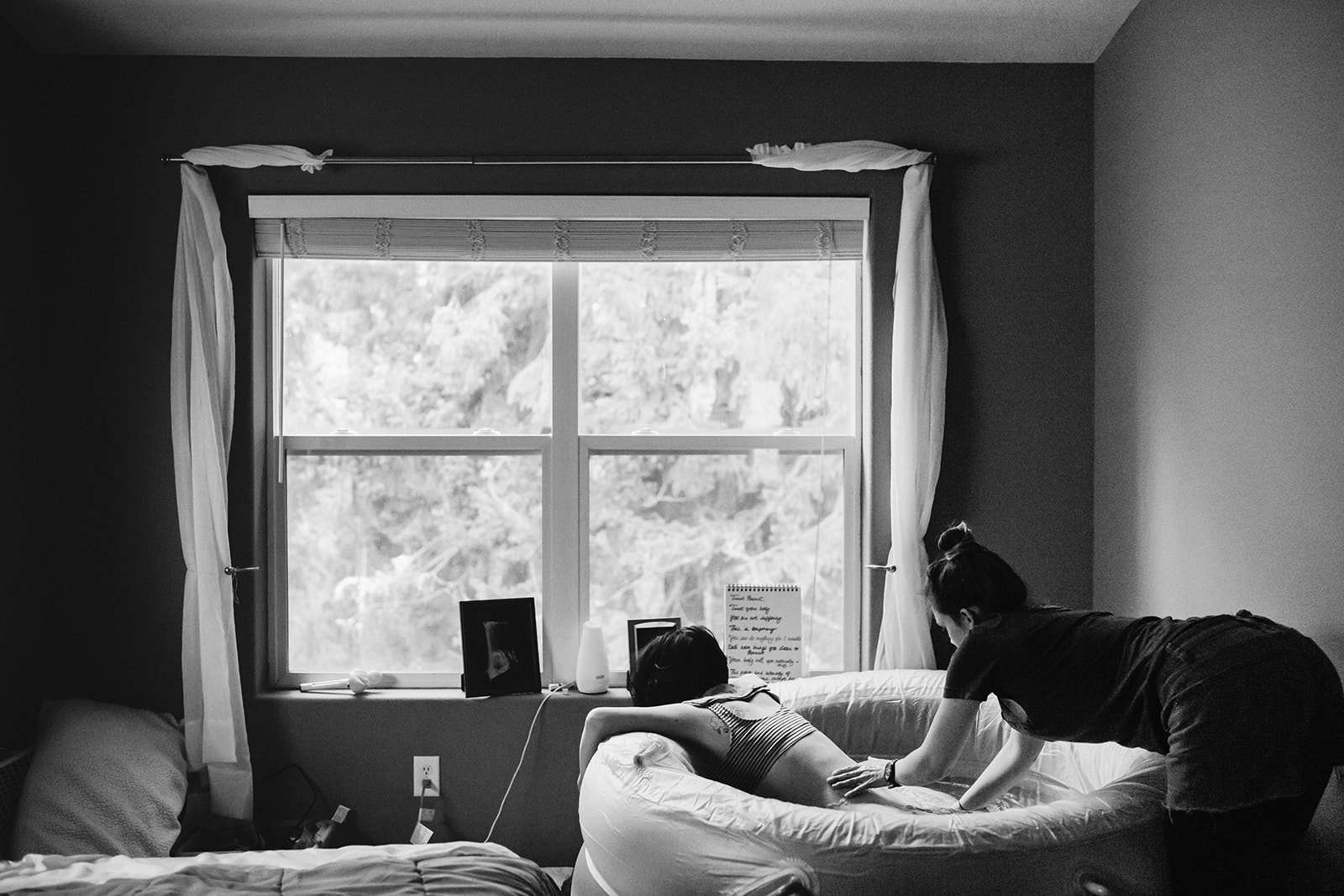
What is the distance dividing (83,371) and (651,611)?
6.02 ft

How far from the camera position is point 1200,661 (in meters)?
1.66

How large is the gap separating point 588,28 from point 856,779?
82.0 inches

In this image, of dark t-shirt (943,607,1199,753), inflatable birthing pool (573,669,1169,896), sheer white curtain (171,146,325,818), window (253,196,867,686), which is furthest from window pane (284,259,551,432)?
dark t-shirt (943,607,1199,753)

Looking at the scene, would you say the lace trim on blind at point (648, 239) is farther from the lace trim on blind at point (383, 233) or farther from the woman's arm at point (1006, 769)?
the woman's arm at point (1006, 769)

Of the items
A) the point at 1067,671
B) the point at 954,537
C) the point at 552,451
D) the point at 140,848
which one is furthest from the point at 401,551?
the point at 1067,671

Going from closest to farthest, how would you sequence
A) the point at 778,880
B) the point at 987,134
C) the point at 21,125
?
the point at 778,880 < the point at 21,125 < the point at 987,134

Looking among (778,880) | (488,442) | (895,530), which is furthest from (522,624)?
(778,880)

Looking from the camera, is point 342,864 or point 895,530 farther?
point 895,530

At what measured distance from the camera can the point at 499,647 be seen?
2869mm

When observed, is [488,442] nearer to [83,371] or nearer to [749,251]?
[749,251]

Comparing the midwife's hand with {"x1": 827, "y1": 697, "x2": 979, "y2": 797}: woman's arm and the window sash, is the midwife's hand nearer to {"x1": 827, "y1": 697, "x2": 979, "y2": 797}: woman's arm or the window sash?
{"x1": 827, "y1": 697, "x2": 979, "y2": 797}: woman's arm

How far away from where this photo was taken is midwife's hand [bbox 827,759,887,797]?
1.95 meters

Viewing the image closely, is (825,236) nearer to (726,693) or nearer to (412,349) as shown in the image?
(412,349)

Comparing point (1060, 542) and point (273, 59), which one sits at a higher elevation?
point (273, 59)
